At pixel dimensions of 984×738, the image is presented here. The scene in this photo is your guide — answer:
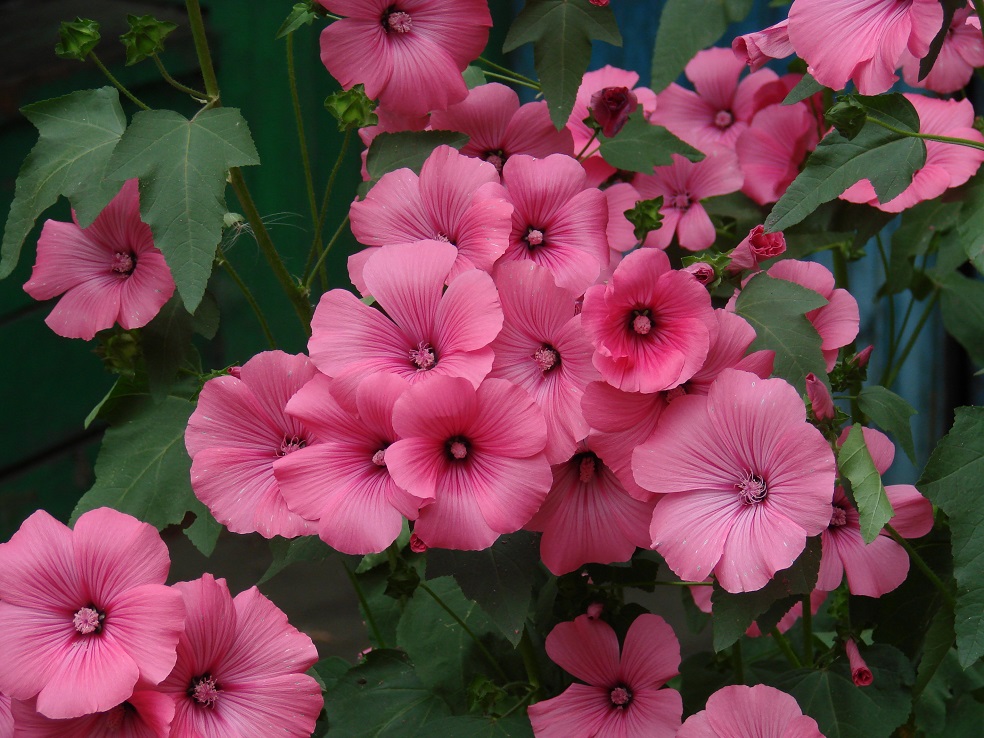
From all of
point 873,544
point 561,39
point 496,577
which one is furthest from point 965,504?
point 561,39

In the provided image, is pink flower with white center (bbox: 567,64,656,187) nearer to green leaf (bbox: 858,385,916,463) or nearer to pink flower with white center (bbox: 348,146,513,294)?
pink flower with white center (bbox: 348,146,513,294)

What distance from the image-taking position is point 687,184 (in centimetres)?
88

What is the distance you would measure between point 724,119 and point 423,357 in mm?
510

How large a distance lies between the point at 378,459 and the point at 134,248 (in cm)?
25

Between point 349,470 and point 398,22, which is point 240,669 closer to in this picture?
point 349,470

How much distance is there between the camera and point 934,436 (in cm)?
178

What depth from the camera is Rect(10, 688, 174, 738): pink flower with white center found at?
20.4 inches

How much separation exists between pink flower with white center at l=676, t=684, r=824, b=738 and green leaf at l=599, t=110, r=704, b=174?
0.35 metres

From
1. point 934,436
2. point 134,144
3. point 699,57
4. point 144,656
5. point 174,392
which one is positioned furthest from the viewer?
point 934,436

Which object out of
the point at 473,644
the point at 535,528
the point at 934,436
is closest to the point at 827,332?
the point at 535,528

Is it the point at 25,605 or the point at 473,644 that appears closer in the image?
the point at 25,605

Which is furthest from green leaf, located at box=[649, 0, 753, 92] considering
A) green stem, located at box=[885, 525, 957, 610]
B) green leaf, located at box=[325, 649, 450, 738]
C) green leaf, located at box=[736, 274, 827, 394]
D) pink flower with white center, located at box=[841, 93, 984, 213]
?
green leaf, located at box=[325, 649, 450, 738]

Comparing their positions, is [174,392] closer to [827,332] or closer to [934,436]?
[827,332]

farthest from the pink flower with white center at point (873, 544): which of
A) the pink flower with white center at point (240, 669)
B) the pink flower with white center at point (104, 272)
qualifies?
the pink flower with white center at point (104, 272)
